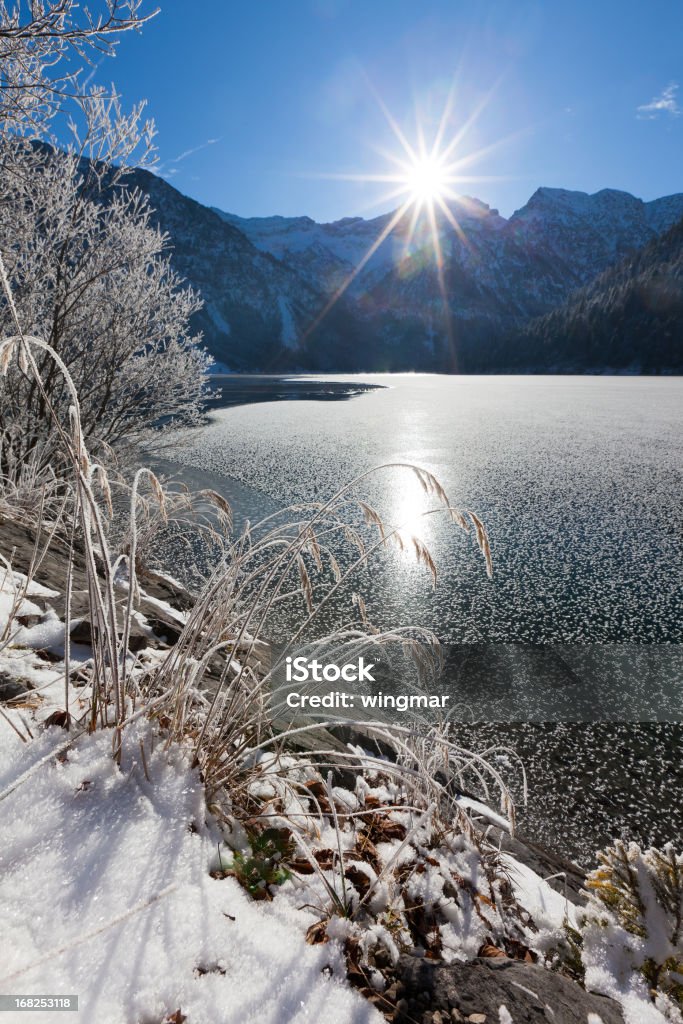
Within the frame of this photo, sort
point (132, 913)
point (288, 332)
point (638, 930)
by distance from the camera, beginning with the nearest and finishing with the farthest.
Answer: point (132, 913), point (638, 930), point (288, 332)

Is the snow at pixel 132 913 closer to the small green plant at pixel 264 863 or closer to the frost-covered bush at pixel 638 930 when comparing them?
the small green plant at pixel 264 863

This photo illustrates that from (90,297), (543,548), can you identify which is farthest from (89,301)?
(543,548)

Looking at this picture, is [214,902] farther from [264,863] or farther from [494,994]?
[494,994]

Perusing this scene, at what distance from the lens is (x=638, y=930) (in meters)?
1.56

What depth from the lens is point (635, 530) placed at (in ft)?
26.2

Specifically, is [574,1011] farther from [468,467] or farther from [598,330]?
[598,330]

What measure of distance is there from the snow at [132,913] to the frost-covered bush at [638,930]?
34.5 inches

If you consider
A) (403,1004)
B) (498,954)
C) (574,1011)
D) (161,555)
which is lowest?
(161,555)

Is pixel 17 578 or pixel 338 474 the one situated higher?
pixel 17 578

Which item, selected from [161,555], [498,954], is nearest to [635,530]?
[161,555]

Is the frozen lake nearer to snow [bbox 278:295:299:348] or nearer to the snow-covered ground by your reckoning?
the snow-covered ground

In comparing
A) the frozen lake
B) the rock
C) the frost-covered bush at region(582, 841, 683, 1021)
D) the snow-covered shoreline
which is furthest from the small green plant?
the frozen lake

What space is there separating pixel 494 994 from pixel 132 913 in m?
0.89

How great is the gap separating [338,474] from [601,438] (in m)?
9.66
